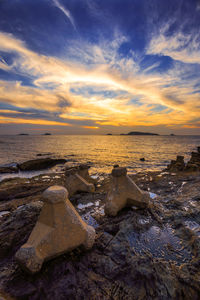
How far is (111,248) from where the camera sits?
2.61 meters

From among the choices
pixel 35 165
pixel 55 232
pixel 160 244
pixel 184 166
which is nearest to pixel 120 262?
pixel 160 244

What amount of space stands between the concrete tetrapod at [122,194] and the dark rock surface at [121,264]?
0.36 m

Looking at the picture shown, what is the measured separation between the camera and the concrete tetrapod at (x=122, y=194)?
12.6 ft

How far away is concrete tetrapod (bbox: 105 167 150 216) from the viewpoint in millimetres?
3840

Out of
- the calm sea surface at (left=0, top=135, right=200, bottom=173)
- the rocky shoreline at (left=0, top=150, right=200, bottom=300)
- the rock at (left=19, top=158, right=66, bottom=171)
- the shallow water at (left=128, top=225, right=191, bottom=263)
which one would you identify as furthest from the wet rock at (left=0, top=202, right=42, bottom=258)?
the rock at (left=19, top=158, right=66, bottom=171)

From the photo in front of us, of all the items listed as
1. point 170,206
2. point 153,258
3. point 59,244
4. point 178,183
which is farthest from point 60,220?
point 178,183

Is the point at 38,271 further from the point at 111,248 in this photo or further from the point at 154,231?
the point at 154,231

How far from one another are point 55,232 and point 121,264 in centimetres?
119

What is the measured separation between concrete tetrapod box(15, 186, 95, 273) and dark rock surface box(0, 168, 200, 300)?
0.63ft

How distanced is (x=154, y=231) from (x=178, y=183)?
17.9 ft

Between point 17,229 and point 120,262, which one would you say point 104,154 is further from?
point 120,262

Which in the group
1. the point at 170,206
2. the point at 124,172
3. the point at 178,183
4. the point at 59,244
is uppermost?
the point at 124,172

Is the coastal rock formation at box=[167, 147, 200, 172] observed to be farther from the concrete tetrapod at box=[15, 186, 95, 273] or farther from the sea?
the concrete tetrapod at box=[15, 186, 95, 273]

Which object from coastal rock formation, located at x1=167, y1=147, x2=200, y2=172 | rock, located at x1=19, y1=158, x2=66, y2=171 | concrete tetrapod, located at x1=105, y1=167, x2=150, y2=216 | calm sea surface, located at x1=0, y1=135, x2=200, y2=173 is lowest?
calm sea surface, located at x1=0, y1=135, x2=200, y2=173
